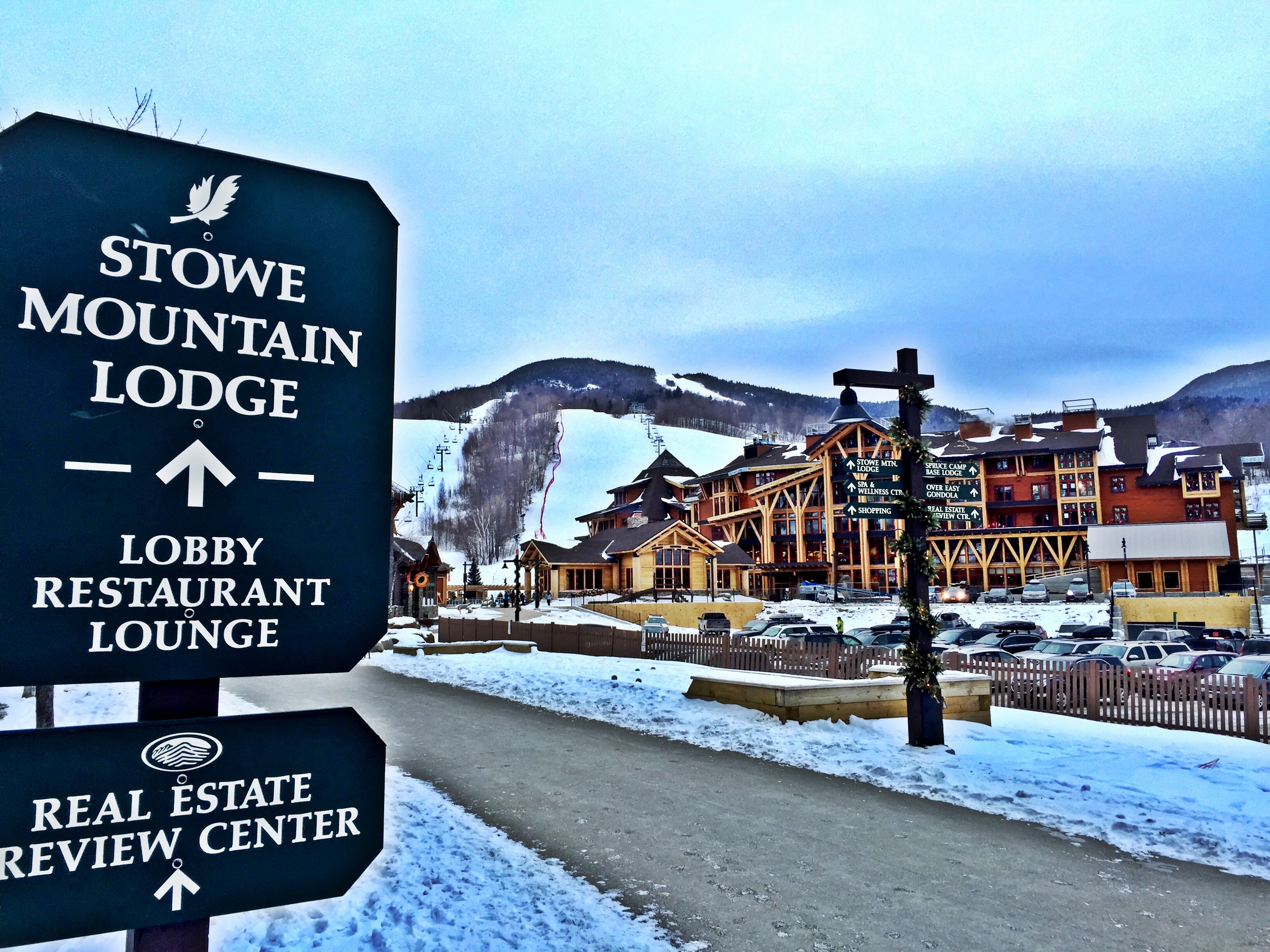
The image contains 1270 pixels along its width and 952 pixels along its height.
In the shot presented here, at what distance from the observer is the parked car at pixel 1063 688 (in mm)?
16281

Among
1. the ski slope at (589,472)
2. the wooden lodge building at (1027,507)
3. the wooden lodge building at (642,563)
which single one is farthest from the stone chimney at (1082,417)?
the ski slope at (589,472)

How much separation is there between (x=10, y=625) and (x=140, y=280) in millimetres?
1033

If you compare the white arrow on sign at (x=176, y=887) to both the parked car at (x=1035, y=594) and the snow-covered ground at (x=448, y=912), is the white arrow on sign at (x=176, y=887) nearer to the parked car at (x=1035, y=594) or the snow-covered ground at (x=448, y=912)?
the snow-covered ground at (x=448, y=912)

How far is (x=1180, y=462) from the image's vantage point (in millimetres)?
68062

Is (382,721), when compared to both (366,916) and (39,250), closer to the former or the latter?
(366,916)

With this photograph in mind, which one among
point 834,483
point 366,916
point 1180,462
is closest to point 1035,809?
point 366,916

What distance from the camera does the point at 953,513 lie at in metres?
13.7

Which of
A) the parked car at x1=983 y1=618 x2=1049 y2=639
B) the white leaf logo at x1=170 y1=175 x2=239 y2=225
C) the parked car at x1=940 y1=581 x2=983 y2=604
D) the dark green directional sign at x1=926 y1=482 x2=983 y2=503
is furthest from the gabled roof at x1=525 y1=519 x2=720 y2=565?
the white leaf logo at x1=170 y1=175 x2=239 y2=225

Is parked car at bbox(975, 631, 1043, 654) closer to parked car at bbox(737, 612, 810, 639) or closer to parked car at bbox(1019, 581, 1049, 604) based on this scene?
parked car at bbox(737, 612, 810, 639)

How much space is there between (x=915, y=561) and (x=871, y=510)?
1.06 meters

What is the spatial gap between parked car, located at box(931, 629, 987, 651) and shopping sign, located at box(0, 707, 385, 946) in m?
30.3

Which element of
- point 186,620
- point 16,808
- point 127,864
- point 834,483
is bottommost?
point 127,864

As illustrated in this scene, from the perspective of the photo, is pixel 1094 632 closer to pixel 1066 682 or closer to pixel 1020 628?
pixel 1020 628

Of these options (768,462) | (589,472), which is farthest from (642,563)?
(589,472)
